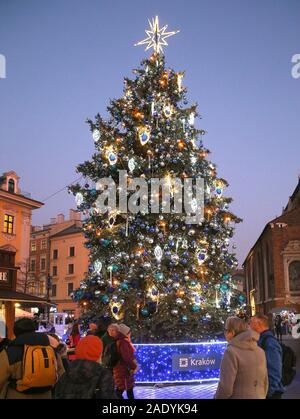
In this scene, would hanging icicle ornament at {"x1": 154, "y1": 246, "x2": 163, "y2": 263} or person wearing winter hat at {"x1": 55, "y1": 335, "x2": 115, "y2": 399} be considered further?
hanging icicle ornament at {"x1": 154, "y1": 246, "x2": 163, "y2": 263}

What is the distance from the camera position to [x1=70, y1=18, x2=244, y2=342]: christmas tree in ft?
42.0

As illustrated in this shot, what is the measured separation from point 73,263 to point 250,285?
3253 centimetres

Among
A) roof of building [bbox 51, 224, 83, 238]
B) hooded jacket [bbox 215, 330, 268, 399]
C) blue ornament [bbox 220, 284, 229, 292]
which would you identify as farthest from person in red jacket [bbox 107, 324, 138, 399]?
roof of building [bbox 51, 224, 83, 238]

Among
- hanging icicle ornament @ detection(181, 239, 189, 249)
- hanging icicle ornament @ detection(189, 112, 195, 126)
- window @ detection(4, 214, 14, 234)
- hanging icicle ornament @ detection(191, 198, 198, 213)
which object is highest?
window @ detection(4, 214, 14, 234)

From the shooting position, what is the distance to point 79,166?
15.2 metres

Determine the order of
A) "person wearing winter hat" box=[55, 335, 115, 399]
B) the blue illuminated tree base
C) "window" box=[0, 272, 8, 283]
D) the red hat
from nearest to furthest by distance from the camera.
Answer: "person wearing winter hat" box=[55, 335, 115, 399] < the red hat < the blue illuminated tree base < "window" box=[0, 272, 8, 283]

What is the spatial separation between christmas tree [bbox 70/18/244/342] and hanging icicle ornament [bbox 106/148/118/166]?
30 millimetres

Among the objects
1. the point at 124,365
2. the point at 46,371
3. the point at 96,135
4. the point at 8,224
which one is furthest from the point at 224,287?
the point at 8,224

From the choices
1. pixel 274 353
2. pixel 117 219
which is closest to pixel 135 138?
pixel 117 219

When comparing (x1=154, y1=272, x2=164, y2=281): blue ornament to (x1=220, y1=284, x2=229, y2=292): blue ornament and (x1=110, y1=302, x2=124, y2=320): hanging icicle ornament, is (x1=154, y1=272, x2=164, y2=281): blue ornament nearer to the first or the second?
(x1=110, y1=302, x2=124, y2=320): hanging icicle ornament

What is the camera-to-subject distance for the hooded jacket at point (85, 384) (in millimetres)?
4031

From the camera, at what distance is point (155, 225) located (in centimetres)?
1379

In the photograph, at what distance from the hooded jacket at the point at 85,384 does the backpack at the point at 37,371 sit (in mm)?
384
